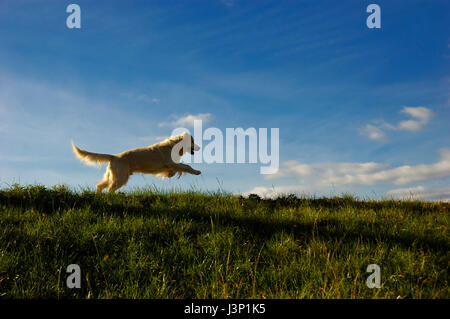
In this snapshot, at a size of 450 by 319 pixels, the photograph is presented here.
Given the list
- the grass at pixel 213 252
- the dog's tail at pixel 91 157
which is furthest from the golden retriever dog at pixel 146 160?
the grass at pixel 213 252

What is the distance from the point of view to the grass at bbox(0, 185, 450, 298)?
4230 mm

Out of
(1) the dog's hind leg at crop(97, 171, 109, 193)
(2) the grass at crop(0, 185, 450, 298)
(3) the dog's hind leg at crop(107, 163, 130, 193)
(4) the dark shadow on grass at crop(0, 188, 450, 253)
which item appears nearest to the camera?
(2) the grass at crop(0, 185, 450, 298)

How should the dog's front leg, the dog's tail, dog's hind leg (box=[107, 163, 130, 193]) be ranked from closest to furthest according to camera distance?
1. dog's hind leg (box=[107, 163, 130, 193])
2. the dog's tail
3. the dog's front leg

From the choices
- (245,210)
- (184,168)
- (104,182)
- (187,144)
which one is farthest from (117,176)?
(245,210)

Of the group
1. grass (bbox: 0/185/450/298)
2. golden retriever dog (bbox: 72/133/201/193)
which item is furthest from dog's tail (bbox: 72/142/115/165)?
grass (bbox: 0/185/450/298)

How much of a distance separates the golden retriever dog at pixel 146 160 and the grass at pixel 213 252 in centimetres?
444

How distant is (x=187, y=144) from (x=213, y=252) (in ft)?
29.3

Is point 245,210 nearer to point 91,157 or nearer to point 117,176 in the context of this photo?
point 117,176

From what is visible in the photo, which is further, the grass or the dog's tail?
the dog's tail

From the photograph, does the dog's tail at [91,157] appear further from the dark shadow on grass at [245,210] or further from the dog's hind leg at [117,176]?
the dark shadow on grass at [245,210]

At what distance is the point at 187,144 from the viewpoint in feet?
44.9

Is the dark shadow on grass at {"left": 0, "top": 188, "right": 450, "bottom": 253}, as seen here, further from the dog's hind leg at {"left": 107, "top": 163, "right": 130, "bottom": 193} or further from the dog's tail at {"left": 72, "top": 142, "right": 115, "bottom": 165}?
the dog's tail at {"left": 72, "top": 142, "right": 115, "bottom": 165}
